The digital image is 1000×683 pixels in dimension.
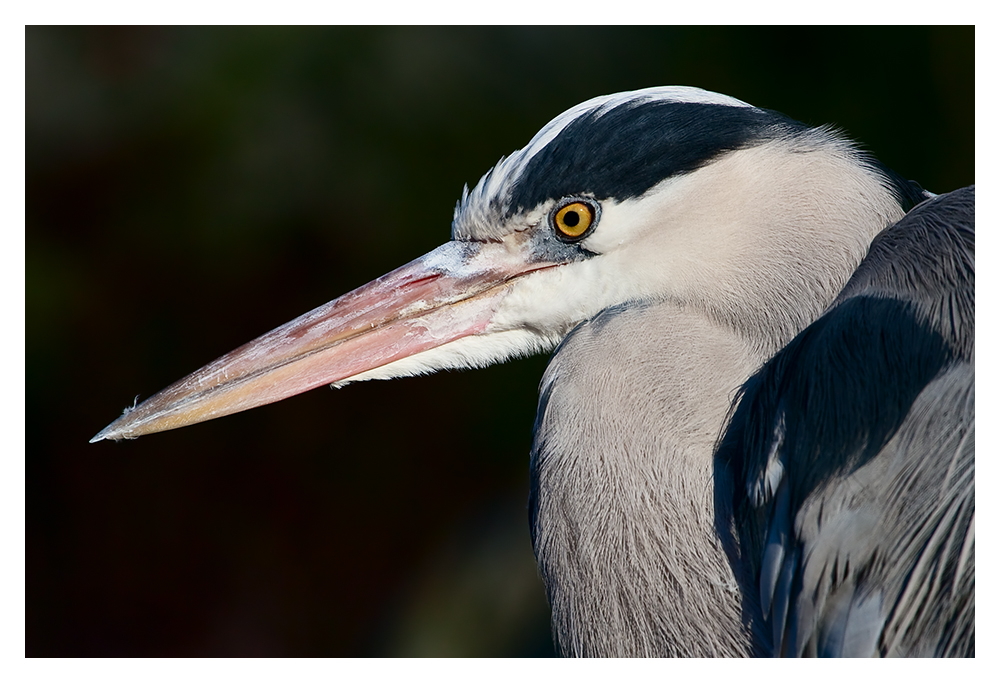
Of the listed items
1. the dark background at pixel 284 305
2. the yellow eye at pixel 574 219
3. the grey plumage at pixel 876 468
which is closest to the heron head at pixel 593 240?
the yellow eye at pixel 574 219

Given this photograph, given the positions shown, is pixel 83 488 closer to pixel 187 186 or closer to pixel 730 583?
pixel 187 186

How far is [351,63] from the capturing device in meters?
2.34

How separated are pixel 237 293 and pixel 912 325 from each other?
2062 mm

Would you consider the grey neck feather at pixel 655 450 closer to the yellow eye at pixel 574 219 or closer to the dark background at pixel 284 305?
the yellow eye at pixel 574 219

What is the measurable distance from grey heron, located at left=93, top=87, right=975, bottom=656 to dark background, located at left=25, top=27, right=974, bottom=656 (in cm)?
99

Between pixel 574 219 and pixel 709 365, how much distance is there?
242 millimetres

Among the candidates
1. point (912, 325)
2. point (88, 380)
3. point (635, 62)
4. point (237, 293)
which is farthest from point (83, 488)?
point (912, 325)

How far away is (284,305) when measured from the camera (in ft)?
8.58

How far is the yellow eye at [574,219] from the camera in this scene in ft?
3.46

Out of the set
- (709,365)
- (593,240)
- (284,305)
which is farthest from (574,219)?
(284,305)

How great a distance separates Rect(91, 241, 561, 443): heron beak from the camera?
3.74 ft

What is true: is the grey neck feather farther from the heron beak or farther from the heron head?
the heron beak

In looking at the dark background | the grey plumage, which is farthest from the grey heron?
the dark background
